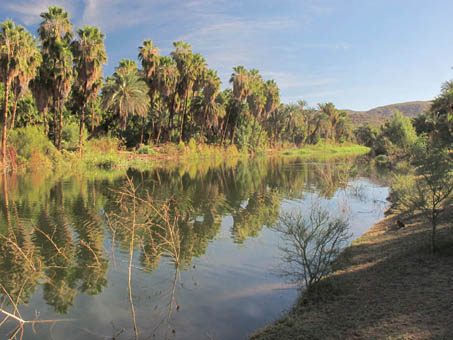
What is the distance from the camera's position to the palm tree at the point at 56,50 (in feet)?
121

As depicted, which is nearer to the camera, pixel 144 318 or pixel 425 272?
pixel 144 318

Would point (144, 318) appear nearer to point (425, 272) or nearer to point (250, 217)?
point (425, 272)

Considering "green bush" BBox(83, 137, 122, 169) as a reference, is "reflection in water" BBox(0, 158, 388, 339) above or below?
below

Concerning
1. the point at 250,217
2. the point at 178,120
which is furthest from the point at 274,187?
the point at 178,120

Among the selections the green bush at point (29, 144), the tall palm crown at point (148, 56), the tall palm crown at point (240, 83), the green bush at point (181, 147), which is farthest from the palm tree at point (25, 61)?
the tall palm crown at point (240, 83)

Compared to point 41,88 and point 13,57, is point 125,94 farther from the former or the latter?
point 13,57

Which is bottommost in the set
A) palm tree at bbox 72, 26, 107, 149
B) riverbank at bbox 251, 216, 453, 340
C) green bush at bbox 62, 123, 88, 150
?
riverbank at bbox 251, 216, 453, 340

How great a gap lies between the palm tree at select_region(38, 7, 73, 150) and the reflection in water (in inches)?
643

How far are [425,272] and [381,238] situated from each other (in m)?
3.76

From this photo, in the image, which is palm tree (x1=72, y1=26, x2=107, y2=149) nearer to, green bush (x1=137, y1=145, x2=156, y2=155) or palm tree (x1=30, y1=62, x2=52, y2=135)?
palm tree (x1=30, y1=62, x2=52, y2=135)

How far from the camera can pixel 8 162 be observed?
108 feet

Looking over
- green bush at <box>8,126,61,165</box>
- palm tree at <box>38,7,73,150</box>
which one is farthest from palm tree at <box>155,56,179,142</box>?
green bush at <box>8,126,61,165</box>

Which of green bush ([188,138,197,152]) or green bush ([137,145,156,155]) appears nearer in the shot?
green bush ([137,145,156,155])

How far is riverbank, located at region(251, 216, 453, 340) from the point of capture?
5332mm
